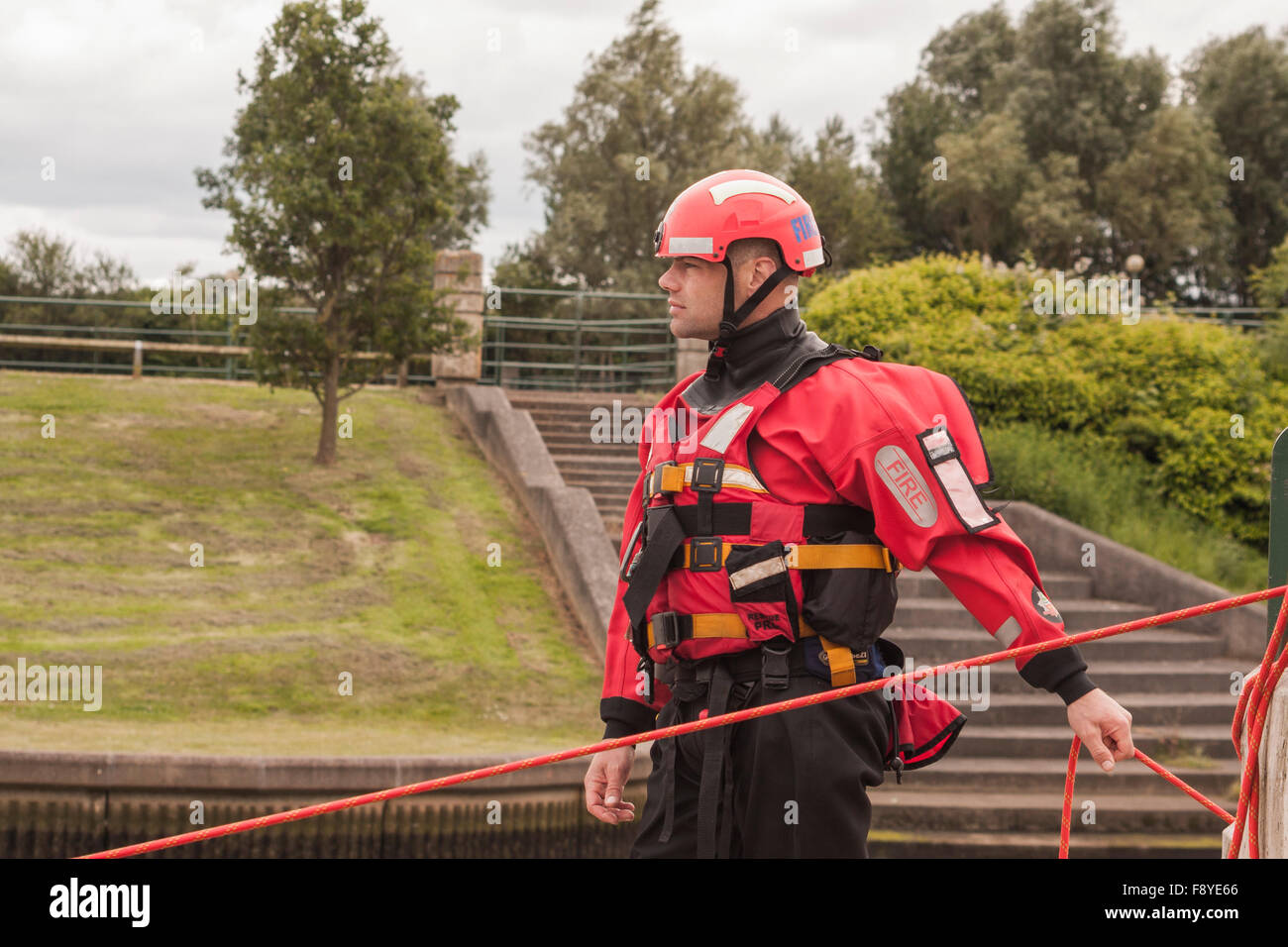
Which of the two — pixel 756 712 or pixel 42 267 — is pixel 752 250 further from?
pixel 42 267

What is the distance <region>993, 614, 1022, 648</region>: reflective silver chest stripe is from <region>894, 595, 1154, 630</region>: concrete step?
24.8 ft

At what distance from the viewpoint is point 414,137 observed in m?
12.9

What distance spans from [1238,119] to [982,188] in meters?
8.06

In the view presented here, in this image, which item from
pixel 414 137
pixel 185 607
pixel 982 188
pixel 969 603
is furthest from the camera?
pixel 982 188

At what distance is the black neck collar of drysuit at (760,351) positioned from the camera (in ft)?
10.6

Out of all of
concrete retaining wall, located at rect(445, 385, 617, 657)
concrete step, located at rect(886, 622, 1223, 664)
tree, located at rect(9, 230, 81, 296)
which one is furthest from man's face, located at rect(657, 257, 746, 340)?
tree, located at rect(9, 230, 81, 296)

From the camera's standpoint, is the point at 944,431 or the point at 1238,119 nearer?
the point at 944,431

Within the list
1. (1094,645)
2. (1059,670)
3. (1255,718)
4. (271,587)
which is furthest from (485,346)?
(1255,718)

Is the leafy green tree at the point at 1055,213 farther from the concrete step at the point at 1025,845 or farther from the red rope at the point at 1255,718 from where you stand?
the red rope at the point at 1255,718

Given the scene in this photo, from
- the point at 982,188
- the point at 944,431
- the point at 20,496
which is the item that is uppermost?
the point at 982,188

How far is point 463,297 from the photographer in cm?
1661

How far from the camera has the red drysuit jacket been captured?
2793 mm
